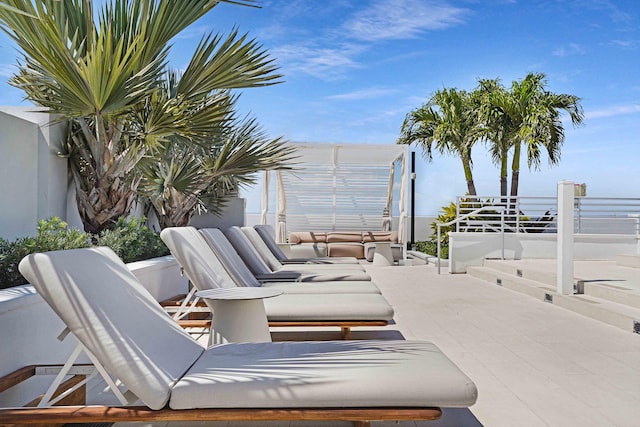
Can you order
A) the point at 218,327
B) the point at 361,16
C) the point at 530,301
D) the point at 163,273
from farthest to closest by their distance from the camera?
the point at 361,16
the point at 530,301
the point at 163,273
the point at 218,327

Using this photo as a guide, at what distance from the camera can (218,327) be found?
303cm

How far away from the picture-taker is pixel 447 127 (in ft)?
54.0

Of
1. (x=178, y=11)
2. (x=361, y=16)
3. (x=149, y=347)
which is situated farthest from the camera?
(x=361, y=16)

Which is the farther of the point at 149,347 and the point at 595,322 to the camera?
the point at 595,322

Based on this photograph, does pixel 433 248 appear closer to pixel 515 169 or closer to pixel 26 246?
pixel 515 169

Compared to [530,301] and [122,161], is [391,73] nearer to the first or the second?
[530,301]

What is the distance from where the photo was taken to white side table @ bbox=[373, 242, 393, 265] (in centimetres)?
1182

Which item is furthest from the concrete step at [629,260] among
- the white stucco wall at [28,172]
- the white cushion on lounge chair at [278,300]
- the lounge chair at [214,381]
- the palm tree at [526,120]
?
the white stucco wall at [28,172]

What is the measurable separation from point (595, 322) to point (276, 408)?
4.54m

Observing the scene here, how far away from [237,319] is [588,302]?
4301 mm

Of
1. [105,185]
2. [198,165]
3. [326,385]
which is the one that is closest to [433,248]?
[198,165]

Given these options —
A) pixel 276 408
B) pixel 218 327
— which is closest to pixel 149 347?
pixel 276 408

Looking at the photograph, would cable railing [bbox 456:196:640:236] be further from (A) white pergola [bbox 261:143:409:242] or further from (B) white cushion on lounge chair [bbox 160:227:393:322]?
(B) white cushion on lounge chair [bbox 160:227:393:322]

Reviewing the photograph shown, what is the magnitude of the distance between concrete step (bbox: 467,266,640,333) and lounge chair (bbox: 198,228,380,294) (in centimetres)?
238
